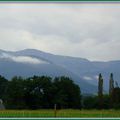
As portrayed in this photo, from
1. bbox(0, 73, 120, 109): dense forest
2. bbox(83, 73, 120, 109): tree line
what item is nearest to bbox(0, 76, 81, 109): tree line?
bbox(0, 73, 120, 109): dense forest

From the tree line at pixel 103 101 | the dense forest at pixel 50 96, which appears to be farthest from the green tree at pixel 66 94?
the tree line at pixel 103 101

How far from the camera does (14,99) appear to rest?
33781mm

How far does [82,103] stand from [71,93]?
1336 mm

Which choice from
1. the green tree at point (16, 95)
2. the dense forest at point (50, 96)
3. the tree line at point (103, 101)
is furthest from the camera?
the dense forest at point (50, 96)

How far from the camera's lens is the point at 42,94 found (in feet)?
111

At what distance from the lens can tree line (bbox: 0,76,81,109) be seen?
1288 inches

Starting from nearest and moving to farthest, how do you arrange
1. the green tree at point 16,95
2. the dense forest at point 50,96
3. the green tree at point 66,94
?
the green tree at point 16,95 → the dense forest at point 50,96 → the green tree at point 66,94

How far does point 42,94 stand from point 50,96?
689mm

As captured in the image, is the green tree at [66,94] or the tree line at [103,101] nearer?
the tree line at [103,101]

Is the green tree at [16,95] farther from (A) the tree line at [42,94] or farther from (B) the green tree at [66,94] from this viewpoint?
(B) the green tree at [66,94]

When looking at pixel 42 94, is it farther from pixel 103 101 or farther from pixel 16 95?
pixel 103 101

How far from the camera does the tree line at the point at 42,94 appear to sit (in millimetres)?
32719

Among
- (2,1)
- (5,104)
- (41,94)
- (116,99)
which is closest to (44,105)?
(41,94)

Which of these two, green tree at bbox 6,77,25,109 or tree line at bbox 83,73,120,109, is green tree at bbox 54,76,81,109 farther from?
green tree at bbox 6,77,25,109
